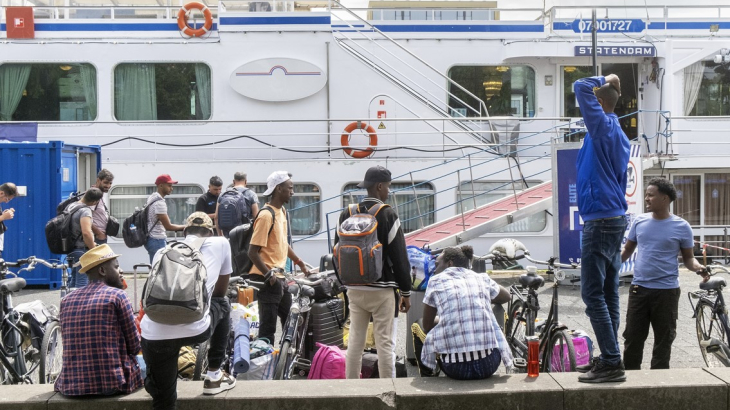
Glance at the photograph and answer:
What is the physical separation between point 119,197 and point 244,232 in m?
7.60

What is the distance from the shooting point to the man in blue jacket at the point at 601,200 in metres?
4.95

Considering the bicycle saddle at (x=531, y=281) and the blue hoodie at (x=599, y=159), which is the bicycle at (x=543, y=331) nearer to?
the bicycle saddle at (x=531, y=281)

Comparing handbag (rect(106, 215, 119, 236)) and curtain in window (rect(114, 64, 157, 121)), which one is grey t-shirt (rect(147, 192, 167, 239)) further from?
curtain in window (rect(114, 64, 157, 121))

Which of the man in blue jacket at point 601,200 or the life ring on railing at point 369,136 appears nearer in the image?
the man in blue jacket at point 601,200

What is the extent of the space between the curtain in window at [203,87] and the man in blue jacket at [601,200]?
11078 mm

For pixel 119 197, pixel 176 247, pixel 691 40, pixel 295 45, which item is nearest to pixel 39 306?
pixel 176 247

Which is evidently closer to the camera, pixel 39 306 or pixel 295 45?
pixel 39 306

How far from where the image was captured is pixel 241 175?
36.3ft

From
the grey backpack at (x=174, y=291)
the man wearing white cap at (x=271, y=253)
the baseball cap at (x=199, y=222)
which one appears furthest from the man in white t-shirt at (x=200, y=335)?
the man wearing white cap at (x=271, y=253)

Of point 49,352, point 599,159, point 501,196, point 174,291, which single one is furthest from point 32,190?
point 599,159

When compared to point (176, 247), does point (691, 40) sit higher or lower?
higher

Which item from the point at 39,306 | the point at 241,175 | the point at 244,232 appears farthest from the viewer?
the point at 241,175

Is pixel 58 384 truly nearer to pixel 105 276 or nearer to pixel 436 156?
pixel 105 276

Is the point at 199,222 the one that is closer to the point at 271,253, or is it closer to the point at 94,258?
the point at 94,258
